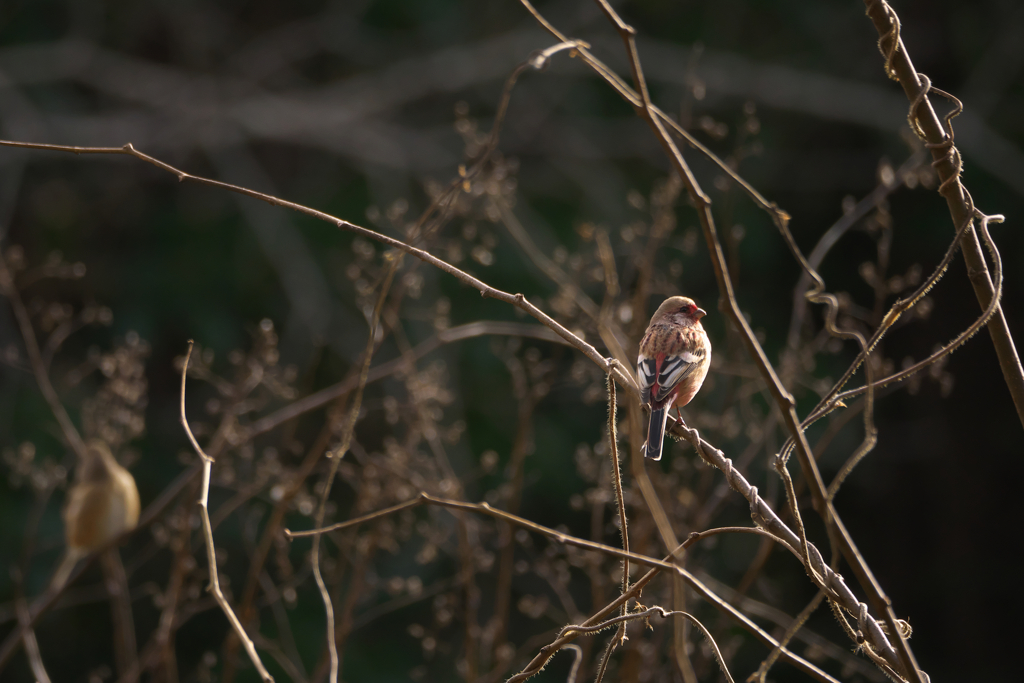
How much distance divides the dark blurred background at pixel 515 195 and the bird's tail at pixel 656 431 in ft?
10.6

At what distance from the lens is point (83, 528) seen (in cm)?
203

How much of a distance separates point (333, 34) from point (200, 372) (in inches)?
226

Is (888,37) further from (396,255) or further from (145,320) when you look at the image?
(145,320)

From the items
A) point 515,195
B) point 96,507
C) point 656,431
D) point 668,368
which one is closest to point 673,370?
point 668,368

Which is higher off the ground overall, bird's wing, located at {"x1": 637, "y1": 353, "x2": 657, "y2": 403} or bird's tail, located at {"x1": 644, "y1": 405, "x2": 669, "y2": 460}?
bird's wing, located at {"x1": 637, "y1": 353, "x2": 657, "y2": 403}

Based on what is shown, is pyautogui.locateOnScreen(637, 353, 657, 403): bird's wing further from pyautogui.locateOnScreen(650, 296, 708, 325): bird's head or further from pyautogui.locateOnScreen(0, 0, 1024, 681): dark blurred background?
pyautogui.locateOnScreen(0, 0, 1024, 681): dark blurred background

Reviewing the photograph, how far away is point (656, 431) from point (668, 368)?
0.23 metres

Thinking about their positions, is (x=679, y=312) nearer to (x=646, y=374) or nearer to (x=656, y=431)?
(x=646, y=374)

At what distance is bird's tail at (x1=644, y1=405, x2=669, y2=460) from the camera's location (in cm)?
186

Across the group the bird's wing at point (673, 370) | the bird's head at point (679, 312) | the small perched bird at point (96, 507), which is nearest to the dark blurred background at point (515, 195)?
the bird's head at point (679, 312)

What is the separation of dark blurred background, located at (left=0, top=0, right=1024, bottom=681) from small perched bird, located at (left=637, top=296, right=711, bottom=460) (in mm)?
2913

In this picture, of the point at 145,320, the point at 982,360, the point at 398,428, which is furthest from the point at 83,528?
the point at 982,360

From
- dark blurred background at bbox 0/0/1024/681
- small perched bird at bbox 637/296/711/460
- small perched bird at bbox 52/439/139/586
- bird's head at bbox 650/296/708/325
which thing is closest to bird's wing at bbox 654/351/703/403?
small perched bird at bbox 637/296/711/460

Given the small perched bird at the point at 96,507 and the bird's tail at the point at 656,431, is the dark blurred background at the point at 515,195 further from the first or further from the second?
the small perched bird at the point at 96,507
